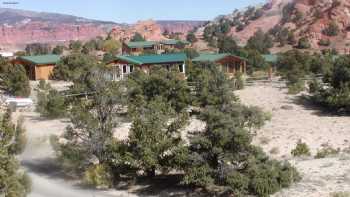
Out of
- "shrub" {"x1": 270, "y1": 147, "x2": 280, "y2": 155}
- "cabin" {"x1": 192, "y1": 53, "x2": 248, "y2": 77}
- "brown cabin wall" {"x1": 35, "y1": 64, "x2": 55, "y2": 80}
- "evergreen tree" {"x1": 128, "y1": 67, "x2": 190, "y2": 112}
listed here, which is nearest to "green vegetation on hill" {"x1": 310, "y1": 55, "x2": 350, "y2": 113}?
"evergreen tree" {"x1": 128, "y1": 67, "x2": 190, "y2": 112}

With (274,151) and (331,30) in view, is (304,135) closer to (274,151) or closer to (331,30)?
(274,151)

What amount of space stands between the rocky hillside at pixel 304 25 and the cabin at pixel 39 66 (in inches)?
1600

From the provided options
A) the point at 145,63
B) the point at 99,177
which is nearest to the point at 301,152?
the point at 99,177

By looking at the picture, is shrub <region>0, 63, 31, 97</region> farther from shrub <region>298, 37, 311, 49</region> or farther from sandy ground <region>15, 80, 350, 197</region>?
shrub <region>298, 37, 311, 49</region>

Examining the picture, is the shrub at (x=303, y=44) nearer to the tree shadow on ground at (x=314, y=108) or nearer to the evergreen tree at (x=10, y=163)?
the tree shadow on ground at (x=314, y=108)

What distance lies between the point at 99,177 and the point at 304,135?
12.7m

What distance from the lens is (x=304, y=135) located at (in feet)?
101

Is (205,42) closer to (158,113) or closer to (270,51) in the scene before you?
(270,51)

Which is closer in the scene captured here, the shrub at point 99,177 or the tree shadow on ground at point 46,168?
the shrub at point 99,177

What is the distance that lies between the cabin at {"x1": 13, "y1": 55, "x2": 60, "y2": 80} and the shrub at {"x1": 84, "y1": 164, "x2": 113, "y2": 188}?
112ft

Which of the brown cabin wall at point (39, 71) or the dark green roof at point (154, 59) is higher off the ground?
the dark green roof at point (154, 59)

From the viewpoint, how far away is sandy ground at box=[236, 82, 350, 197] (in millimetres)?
19594

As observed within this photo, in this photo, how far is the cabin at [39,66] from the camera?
5542cm

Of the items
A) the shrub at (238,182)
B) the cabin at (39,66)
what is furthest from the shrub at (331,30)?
the shrub at (238,182)
